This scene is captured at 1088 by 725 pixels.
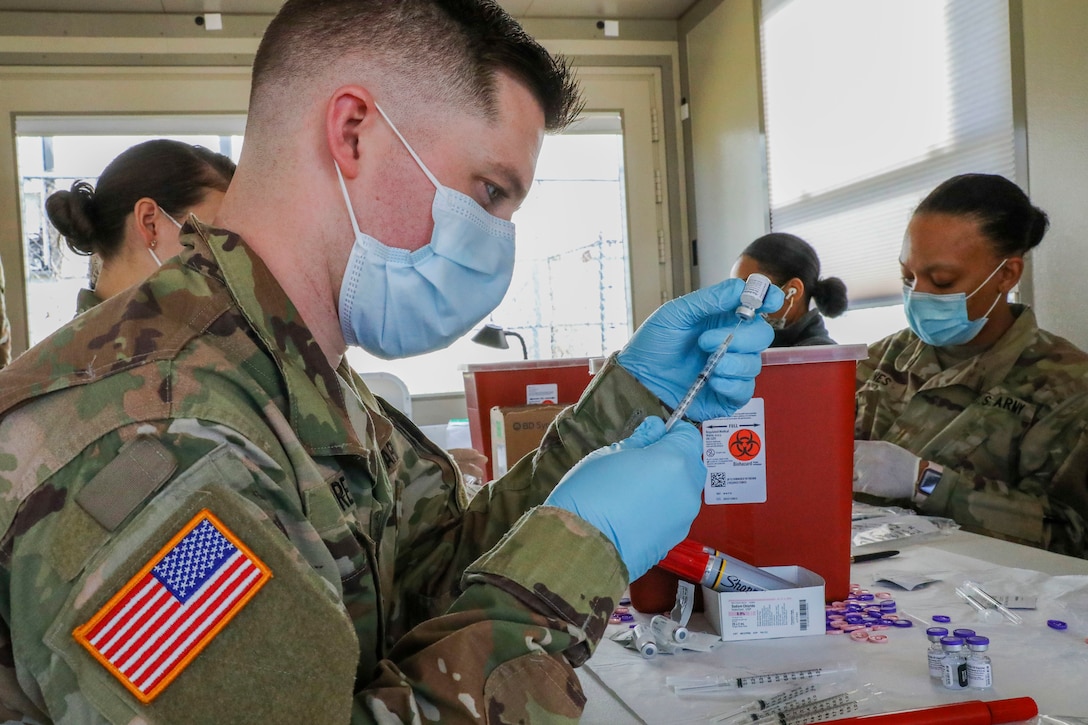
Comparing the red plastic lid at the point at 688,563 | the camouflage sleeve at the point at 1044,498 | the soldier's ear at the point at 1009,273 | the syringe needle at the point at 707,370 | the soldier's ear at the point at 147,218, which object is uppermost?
the soldier's ear at the point at 147,218

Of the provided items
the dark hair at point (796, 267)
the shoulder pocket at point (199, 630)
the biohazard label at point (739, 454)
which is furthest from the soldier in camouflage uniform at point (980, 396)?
the shoulder pocket at point (199, 630)

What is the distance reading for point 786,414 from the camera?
1050 millimetres

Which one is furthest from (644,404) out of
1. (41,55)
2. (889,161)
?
(41,55)

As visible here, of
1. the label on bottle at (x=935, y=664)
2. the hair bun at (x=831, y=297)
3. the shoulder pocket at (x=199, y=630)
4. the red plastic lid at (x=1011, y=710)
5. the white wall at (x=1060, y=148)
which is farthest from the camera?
the hair bun at (x=831, y=297)

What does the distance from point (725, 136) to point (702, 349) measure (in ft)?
10.0

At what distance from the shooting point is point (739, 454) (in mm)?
1055

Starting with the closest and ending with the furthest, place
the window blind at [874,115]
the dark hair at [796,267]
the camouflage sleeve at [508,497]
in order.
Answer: the camouflage sleeve at [508,497]
the window blind at [874,115]
the dark hair at [796,267]

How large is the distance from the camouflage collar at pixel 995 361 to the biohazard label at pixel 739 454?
119 centimetres

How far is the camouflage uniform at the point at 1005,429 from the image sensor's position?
1765mm

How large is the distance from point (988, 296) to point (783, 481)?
1283 mm

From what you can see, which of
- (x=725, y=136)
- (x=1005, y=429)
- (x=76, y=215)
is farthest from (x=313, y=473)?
(x=725, y=136)

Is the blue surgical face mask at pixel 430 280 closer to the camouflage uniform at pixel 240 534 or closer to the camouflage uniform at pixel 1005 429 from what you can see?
the camouflage uniform at pixel 240 534

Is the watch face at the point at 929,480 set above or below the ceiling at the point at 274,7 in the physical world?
below

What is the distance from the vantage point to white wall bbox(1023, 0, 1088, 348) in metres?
2.24
